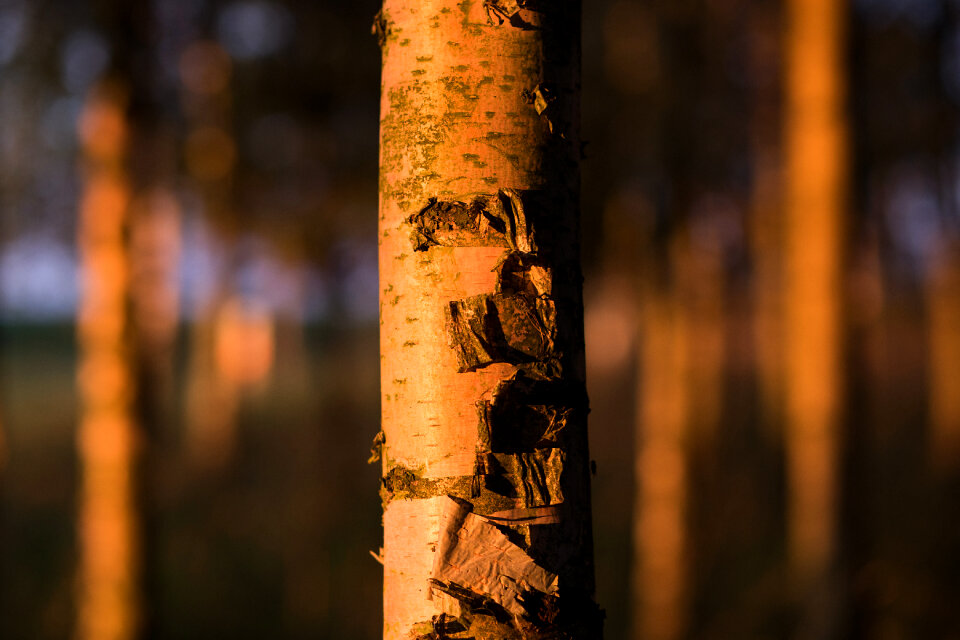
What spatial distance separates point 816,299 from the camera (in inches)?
162

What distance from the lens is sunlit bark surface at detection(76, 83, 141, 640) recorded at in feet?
14.6

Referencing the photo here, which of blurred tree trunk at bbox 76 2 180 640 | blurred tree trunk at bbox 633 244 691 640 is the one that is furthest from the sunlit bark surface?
blurred tree trunk at bbox 633 244 691 640

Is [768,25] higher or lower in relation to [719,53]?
higher

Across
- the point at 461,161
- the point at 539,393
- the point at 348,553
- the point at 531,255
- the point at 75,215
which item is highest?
the point at 75,215

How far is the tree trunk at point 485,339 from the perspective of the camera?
1062mm

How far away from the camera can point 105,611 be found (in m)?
4.47

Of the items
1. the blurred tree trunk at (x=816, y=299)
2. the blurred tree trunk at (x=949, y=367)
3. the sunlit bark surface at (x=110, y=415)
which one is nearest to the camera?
the blurred tree trunk at (x=816, y=299)

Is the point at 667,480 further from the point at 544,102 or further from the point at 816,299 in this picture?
the point at 544,102

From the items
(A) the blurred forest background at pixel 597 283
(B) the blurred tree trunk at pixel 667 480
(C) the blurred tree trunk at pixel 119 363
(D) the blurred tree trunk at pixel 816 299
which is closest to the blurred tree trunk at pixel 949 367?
(A) the blurred forest background at pixel 597 283

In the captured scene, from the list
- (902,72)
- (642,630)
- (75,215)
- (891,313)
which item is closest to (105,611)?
(642,630)

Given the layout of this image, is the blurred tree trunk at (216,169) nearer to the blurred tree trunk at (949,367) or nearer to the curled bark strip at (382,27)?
the curled bark strip at (382,27)

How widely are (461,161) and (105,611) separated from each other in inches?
173

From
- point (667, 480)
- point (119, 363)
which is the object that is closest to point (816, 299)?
point (667, 480)

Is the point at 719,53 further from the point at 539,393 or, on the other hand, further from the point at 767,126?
the point at 539,393
